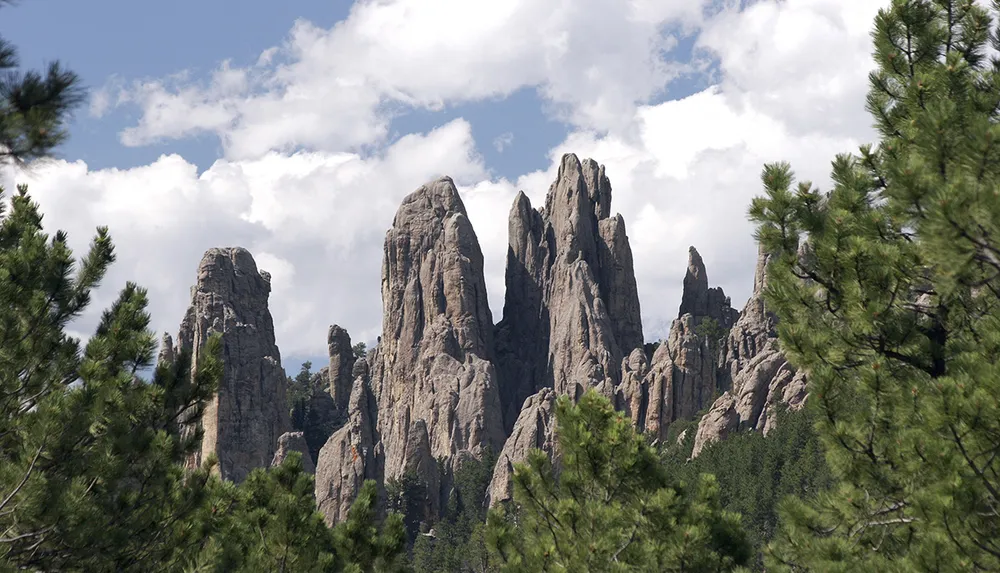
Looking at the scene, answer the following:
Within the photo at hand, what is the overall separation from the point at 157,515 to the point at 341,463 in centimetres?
8478

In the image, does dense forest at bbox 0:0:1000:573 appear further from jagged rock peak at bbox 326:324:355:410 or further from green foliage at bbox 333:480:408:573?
jagged rock peak at bbox 326:324:355:410

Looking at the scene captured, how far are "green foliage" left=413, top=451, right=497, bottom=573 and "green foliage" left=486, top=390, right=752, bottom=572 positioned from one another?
154 ft

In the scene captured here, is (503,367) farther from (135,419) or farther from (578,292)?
(135,419)

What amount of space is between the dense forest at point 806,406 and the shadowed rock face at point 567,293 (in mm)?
94464

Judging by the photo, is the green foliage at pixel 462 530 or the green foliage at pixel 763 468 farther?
the green foliage at pixel 462 530

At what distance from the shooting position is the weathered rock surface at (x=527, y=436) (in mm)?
93562

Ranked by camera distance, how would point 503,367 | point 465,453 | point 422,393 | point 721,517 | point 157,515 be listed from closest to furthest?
point 157,515
point 721,517
point 465,453
point 422,393
point 503,367

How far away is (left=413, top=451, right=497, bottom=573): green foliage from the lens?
2926 inches

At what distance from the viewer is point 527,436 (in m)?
97.9

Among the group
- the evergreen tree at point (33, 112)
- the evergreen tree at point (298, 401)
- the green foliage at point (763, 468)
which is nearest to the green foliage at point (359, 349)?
the evergreen tree at point (298, 401)

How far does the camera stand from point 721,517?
19438mm

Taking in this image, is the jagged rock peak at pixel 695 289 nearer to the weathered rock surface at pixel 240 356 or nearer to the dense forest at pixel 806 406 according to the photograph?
the weathered rock surface at pixel 240 356

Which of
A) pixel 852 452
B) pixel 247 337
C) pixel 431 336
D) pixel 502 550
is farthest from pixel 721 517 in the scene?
pixel 431 336

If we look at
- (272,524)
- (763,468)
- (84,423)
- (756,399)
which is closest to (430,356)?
(756,399)
